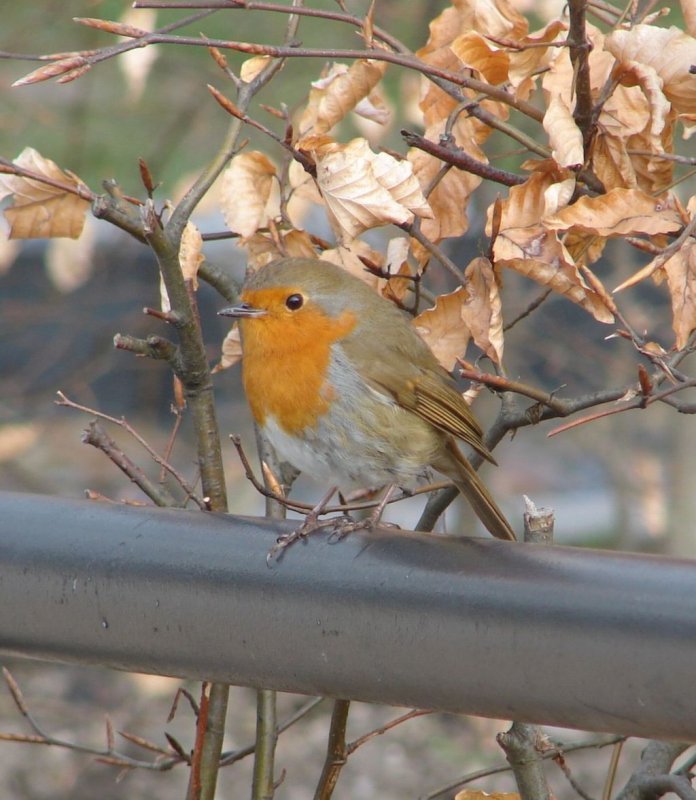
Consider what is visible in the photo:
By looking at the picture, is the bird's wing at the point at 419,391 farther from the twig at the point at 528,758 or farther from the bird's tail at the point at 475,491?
the twig at the point at 528,758

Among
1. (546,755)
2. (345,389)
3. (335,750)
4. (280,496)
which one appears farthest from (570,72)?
(335,750)

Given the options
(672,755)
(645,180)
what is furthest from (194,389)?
(672,755)

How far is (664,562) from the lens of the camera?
1.30 metres

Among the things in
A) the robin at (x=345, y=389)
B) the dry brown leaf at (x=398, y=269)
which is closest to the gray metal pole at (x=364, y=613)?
the dry brown leaf at (x=398, y=269)

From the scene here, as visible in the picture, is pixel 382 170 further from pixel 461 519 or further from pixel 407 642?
pixel 461 519

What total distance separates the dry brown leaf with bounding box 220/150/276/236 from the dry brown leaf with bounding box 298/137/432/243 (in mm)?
291

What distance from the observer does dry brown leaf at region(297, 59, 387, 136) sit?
7.08 ft

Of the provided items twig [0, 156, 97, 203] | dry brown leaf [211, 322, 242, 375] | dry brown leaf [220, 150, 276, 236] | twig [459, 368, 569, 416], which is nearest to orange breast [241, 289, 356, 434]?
dry brown leaf [211, 322, 242, 375]

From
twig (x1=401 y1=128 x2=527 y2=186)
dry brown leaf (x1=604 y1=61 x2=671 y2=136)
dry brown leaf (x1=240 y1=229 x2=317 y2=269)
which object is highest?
dry brown leaf (x1=604 y1=61 x2=671 y2=136)

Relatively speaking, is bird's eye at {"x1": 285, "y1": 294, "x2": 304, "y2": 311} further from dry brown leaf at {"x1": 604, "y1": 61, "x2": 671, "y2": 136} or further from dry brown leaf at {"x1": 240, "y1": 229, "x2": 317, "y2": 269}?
dry brown leaf at {"x1": 604, "y1": 61, "x2": 671, "y2": 136}

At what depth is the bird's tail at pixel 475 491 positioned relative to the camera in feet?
8.98

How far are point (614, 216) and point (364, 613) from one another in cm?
72

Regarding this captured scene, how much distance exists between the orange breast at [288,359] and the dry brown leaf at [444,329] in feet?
1.95

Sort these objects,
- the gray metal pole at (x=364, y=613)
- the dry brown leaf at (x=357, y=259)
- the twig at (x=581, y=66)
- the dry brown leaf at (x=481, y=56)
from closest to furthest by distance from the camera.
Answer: the gray metal pole at (x=364, y=613) < the twig at (x=581, y=66) < the dry brown leaf at (x=481, y=56) < the dry brown leaf at (x=357, y=259)
